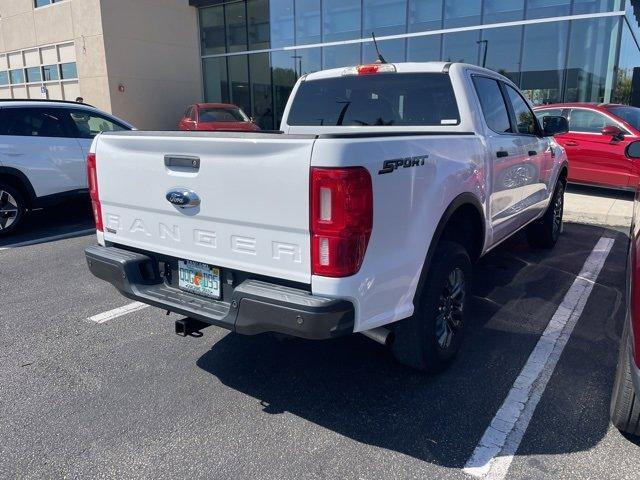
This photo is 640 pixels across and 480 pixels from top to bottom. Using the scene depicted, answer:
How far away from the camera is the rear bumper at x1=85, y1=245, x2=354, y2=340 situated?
7.77 feet

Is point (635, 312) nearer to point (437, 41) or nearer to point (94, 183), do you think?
point (94, 183)

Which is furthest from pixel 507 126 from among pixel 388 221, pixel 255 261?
pixel 255 261

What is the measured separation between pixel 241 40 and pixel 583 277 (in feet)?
62.8

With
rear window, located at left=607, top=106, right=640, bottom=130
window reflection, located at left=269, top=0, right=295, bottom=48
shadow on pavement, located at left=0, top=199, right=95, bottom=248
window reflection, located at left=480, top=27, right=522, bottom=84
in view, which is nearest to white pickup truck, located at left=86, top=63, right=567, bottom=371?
shadow on pavement, located at left=0, top=199, right=95, bottom=248

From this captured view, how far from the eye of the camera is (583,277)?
5.19m

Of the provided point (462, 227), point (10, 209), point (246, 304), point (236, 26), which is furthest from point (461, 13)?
point (246, 304)

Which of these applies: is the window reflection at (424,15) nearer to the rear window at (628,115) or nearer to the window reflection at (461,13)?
the window reflection at (461,13)

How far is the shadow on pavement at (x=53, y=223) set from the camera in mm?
7137

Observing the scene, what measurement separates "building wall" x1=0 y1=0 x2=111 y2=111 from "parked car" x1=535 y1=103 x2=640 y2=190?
1712cm

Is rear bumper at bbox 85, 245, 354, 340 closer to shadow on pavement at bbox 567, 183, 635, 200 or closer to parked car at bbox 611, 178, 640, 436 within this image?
parked car at bbox 611, 178, 640, 436

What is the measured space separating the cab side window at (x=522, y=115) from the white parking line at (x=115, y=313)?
148 inches

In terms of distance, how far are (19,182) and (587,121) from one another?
31.6ft

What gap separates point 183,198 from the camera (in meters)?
2.79

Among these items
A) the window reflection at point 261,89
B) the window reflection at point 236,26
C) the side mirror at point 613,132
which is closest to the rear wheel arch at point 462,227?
the side mirror at point 613,132
